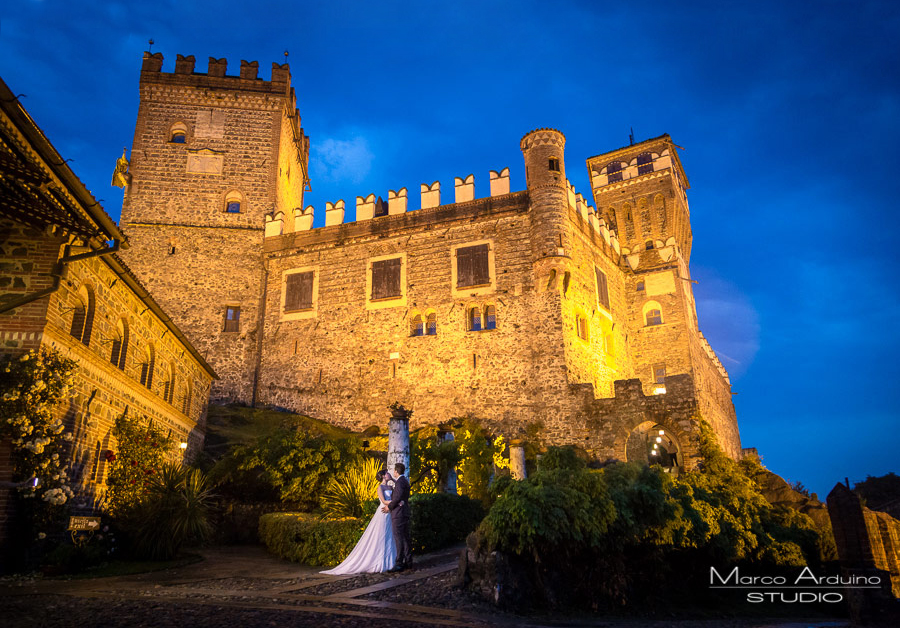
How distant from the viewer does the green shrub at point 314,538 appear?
11.2 m

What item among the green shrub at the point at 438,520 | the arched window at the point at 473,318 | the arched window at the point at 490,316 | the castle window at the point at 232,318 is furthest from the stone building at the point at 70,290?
the castle window at the point at 232,318

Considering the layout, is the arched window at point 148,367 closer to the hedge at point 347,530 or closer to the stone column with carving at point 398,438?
the hedge at point 347,530

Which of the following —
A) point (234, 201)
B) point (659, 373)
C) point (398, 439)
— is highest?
point (234, 201)

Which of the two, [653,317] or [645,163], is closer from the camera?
[653,317]

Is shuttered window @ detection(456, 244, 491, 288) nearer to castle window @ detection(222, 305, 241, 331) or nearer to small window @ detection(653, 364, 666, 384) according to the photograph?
small window @ detection(653, 364, 666, 384)

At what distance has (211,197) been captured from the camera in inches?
1134

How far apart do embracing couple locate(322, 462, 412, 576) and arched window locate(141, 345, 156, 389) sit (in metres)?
7.29

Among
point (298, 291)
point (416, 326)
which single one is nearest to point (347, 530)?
point (416, 326)

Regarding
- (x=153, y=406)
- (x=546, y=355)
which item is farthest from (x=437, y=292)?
(x=153, y=406)

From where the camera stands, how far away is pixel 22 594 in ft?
25.1

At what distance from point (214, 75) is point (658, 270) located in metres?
23.5

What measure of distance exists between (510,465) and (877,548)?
9854 mm

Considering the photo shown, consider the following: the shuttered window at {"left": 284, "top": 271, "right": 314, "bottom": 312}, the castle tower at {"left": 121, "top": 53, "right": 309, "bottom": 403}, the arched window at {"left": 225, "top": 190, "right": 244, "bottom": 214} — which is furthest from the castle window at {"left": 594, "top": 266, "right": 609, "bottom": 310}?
the arched window at {"left": 225, "top": 190, "right": 244, "bottom": 214}

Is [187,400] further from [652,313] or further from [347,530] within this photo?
[652,313]
